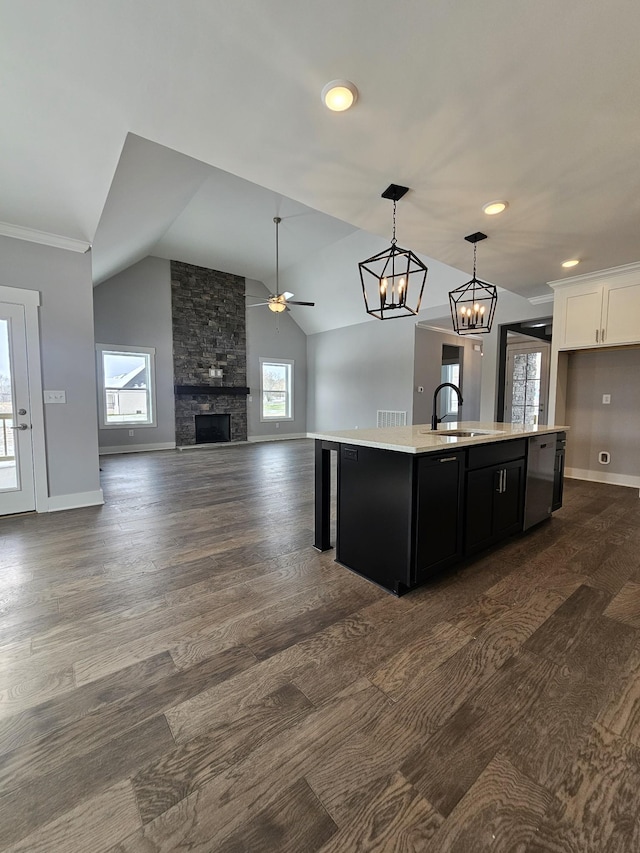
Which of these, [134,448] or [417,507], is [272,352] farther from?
[417,507]

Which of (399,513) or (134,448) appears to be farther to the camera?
(134,448)

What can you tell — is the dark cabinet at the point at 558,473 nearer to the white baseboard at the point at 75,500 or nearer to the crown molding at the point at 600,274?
the crown molding at the point at 600,274

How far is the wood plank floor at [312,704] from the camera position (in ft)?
3.31

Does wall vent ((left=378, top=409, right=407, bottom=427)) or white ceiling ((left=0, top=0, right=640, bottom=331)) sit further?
wall vent ((left=378, top=409, right=407, bottom=427))

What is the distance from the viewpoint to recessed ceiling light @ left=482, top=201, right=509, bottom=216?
275 cm

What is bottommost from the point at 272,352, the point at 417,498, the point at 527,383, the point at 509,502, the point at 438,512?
the point at 509,502

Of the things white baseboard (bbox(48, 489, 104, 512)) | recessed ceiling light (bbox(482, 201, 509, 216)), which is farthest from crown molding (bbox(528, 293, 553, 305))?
white baseboard (bbox(48, 489, 104, 512))

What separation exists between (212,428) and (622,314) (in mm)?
7637

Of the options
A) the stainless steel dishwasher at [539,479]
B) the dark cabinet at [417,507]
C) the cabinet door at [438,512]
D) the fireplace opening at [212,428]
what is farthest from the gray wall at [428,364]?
the cabinet door at [438,512]

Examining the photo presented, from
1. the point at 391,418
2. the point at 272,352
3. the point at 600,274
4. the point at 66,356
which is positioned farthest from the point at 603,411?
the point at 272,352

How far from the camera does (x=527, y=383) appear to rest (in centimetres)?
836

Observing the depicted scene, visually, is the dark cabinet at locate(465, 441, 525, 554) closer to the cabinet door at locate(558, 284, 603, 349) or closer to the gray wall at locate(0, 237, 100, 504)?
the cabinet door at locate(558, 284, 603, 349)

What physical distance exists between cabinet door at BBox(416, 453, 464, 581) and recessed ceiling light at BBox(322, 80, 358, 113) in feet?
6.10

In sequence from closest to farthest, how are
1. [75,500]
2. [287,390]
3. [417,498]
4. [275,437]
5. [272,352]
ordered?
[417,498], [75,500], [272,352], [275,437], [287,390]
